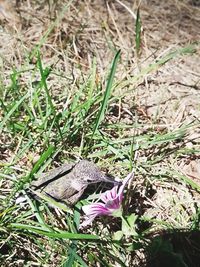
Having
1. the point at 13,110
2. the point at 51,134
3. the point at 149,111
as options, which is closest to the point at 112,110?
the point at 149,111

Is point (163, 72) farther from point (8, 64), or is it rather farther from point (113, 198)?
point (113, 198)

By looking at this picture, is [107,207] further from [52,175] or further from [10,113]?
[10,113]

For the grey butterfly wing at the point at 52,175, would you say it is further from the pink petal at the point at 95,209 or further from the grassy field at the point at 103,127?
the pink petal at the point at 95,209

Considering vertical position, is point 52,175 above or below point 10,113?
below

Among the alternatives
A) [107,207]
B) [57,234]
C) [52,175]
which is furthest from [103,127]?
[57,234]

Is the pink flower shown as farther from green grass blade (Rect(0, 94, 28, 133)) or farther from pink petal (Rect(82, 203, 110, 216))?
green grass blade (Rect(0, 94, 28, 133))
